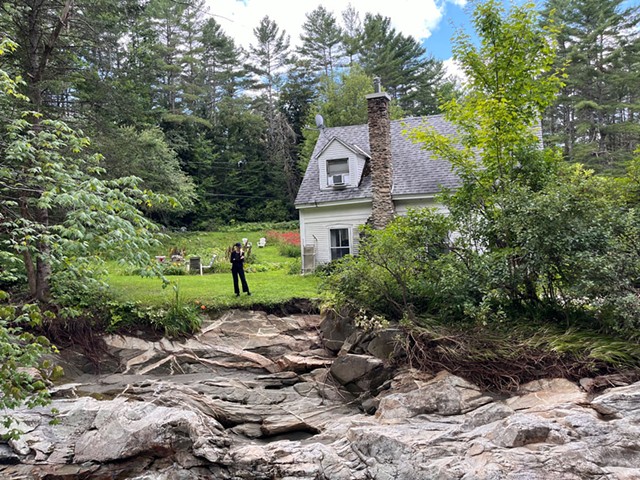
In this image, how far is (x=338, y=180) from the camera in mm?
16031

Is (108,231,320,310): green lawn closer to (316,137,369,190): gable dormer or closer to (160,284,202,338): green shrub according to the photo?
(160,284,202,338): green shrub

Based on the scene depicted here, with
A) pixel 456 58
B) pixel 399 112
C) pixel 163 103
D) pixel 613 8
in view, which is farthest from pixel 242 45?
pixel 456 58

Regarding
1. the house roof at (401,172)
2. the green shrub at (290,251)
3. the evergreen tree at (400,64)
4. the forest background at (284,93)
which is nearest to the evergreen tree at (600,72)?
the forest background at (284,93)

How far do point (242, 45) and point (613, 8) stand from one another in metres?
28.6

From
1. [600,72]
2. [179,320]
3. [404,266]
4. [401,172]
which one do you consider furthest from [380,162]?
[600,72]

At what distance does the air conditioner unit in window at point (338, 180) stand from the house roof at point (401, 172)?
235mm

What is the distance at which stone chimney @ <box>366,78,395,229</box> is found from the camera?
46.8 ft

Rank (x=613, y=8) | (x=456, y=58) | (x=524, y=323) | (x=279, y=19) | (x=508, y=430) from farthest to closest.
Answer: (x=279, y=19)
(x=613, y=8)
(x=456, y=58)
(x=524, y=323)
(x=508, y=430)

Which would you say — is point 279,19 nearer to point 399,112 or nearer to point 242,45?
point 242,45

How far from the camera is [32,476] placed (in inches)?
214

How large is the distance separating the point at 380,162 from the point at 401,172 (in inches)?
62.3

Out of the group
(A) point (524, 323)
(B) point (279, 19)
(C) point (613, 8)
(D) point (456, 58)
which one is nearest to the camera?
(A) point (524, 323)

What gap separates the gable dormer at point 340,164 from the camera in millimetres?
15875

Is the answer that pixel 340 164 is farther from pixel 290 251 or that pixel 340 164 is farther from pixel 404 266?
pixel 404 266
